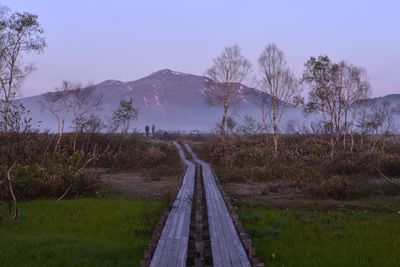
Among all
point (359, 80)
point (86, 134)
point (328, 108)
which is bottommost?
point (86, 134)

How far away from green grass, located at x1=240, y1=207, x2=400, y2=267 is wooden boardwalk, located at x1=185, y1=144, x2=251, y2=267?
27.2 inches

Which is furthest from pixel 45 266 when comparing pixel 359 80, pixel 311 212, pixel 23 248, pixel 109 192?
pixel 359 80

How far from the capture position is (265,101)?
5653 centimetres

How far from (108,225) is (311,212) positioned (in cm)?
801

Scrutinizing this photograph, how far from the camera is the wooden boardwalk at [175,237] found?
9859 millimetres

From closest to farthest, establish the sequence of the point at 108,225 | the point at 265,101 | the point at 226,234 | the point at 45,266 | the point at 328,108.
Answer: the point at 45,266, the point at 226,234, the point at 108,225, the point at 328,108, the point at 265,101

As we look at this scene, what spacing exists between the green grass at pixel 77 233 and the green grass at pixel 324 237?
10.8 feet

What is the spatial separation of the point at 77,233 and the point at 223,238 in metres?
5.10

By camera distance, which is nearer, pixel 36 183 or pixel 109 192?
pixel 36 183

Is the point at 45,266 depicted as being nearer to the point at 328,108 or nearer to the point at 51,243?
the point at 51,243

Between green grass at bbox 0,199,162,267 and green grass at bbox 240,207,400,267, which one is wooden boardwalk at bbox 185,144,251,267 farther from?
green grass at bbox 0,199,162,267

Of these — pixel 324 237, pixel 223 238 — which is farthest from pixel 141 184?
pixel 223 238

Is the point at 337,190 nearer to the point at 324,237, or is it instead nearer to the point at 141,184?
the point at 324,237

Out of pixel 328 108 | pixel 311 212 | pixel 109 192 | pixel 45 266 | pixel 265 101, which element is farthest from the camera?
pixel 265 101
